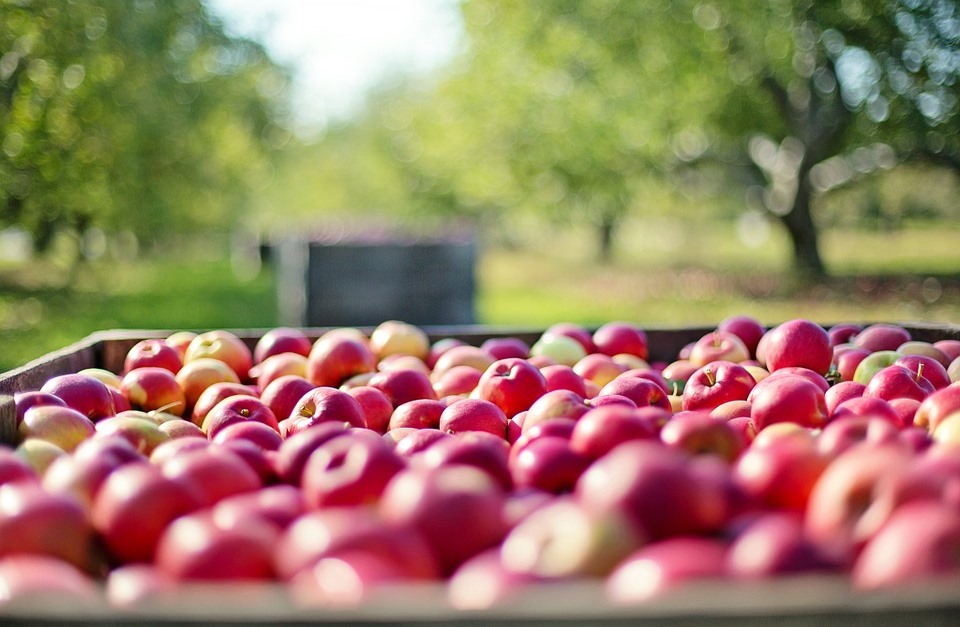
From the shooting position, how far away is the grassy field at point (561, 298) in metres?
13.0

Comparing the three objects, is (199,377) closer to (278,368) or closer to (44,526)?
(278,368)

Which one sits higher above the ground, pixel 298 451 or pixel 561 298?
pixel 561 298

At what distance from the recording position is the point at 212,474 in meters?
1.77

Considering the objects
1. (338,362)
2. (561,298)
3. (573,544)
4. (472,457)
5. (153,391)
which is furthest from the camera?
(561,298)

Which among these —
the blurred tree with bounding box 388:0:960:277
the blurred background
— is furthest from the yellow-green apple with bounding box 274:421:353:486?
the blurred tree with bounding box 388:0:960:277

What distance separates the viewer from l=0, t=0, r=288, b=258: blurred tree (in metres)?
12.1

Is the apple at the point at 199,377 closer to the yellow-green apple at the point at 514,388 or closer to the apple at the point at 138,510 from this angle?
the yellow-green apple at the point at 514,388

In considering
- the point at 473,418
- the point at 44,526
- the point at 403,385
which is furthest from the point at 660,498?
the point at 403,385

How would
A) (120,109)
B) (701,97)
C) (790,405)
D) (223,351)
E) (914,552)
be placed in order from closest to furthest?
(914,552) → (790,405) → (223,351) → (701,97) → (120,109)

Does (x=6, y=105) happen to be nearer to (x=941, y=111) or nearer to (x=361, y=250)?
(x=361, y=250)

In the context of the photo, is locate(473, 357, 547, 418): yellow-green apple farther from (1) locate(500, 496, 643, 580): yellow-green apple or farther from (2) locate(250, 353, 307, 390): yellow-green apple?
(1) locate(500, 496, 643, 580): yellow-green apple

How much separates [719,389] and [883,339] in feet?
4.00

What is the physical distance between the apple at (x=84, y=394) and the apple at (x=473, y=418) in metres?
1.04

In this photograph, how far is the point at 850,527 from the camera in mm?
1485
